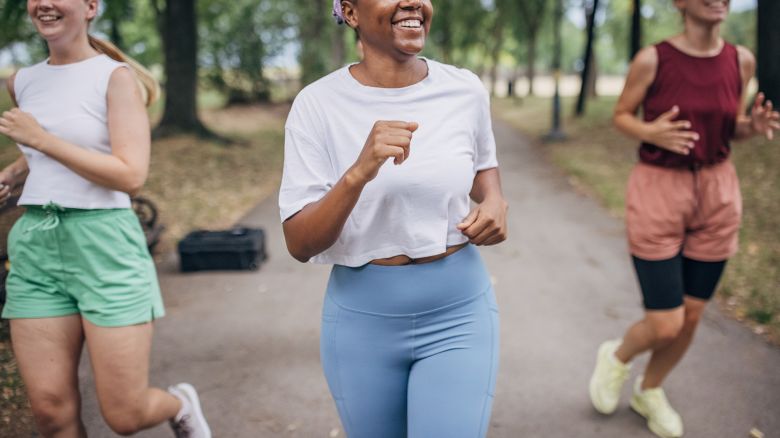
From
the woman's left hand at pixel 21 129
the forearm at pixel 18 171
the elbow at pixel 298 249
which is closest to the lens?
the elbow at pixel 298 249

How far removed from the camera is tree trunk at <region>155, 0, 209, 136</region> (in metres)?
14.2

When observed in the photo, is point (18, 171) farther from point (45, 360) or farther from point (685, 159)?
point (685, 159)

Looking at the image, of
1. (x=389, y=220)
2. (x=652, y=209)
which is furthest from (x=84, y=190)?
(x=652, y=209)

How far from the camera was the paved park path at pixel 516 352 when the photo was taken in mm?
4004

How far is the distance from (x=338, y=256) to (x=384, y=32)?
68 cm

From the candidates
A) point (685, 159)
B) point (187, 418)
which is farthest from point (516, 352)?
point (187, 418)

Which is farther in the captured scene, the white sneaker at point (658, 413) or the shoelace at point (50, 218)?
the white sneaker at point (658, 413)

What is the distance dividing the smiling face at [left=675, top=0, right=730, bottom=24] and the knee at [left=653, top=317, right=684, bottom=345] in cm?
145

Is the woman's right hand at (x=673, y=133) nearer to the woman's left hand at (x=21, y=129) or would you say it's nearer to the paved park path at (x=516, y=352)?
the paved park path at (x=516, y=352)

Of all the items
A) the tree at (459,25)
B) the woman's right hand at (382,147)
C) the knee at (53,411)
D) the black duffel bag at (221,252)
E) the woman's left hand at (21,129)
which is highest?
the woman's right hand at (382,147)

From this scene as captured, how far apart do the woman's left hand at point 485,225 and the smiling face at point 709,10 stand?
5.94 feet

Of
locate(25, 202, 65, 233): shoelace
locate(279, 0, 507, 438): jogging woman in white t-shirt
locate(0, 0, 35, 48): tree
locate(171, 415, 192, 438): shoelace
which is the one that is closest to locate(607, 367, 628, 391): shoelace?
locate(279, 0, 507, 438): jogging woman in white t-shirt

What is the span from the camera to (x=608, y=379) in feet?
12.9

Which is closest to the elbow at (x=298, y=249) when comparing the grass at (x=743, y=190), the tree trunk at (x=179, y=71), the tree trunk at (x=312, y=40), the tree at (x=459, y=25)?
the grass at (x=743, y=190)
